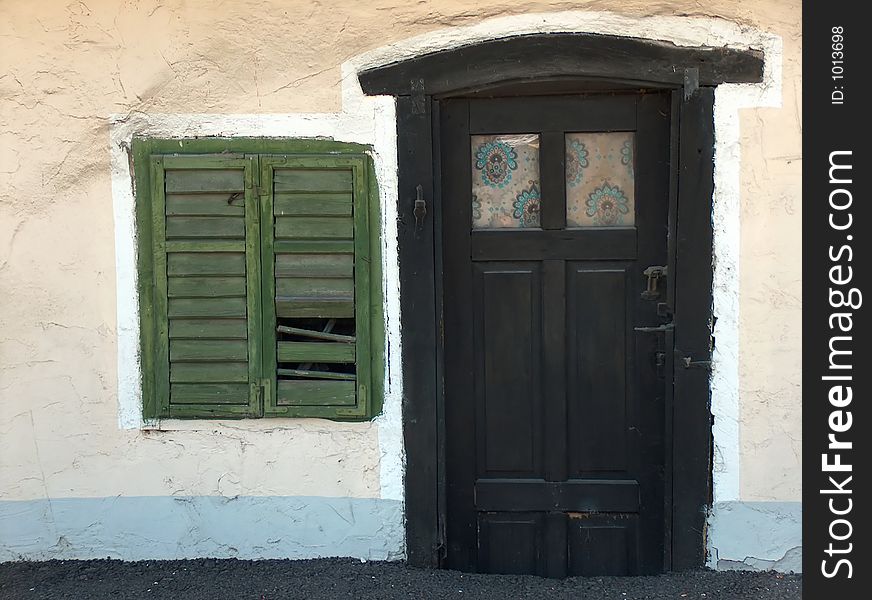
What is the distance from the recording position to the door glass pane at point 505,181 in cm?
388

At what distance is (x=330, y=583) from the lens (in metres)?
3.77

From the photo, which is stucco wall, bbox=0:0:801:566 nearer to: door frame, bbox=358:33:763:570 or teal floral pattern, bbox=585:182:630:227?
door frame, bbox=358:33:763:570

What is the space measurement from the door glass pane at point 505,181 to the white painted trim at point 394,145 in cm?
38

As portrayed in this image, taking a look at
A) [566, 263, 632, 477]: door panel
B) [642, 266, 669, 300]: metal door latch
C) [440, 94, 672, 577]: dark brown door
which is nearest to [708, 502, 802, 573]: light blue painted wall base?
[440, 94, 672, 577]: dark brown door

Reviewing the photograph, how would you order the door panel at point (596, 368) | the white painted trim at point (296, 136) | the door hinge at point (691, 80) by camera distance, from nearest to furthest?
1. the door hinge at point (691, 80)
2. the white painted trim at point (296, 136)
3. the door panel at point (596, 368)

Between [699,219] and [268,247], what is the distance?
1.80 meters

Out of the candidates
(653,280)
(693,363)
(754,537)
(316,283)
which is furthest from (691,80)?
(754,537)

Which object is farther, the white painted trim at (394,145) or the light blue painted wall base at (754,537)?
the light blue painted wall base at (754,537)

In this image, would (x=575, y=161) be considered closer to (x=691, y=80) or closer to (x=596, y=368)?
(x=691, y=80)

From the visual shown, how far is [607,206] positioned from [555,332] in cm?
59

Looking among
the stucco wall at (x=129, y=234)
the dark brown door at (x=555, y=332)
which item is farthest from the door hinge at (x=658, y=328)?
the stucco wall at (x=129, y=234)

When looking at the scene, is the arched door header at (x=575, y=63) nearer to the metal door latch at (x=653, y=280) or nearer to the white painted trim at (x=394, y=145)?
the white painted trim at (x=394, y=145)

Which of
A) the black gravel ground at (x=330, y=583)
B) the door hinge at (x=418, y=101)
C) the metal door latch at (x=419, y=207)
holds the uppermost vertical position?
the door hinge at (x=418, y=101)
